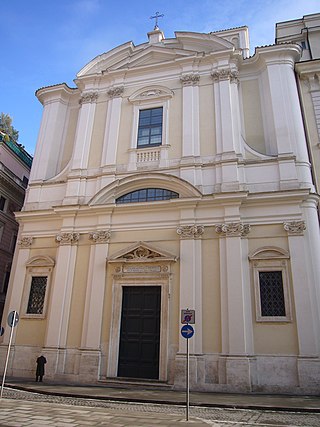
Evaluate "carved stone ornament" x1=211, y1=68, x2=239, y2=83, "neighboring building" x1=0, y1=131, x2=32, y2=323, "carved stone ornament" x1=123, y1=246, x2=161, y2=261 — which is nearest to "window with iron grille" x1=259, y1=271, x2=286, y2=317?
"carved stone ornament" x1=123, y1=246, x2=161, y2=261

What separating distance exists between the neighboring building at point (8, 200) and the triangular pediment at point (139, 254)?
9.48 meters

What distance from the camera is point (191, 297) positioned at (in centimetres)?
1303

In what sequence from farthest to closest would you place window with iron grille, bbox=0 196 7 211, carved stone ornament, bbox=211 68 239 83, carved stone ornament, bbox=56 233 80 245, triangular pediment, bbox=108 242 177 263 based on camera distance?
window with iron grille, bbox=0 196 7 211
carved stone ornament, bbox=211 68 239 83
carved stone ornament, bbox=56 233 80 245
triangular pediment, bbox=108 242 177 263

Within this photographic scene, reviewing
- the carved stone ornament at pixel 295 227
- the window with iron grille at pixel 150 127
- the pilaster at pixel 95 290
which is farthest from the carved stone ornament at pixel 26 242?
the carved stone ornament at pixel 295 227

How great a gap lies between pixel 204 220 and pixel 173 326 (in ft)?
13.7

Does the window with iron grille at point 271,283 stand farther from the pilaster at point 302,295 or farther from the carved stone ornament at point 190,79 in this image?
the carved stone ornament at point 190,79

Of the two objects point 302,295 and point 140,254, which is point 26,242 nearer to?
point 140,254

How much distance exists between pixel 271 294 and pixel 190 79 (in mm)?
10619

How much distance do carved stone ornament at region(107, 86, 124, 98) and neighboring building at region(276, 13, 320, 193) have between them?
8.58 m

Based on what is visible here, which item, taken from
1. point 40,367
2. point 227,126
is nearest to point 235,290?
point 227,126

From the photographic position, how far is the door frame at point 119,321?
A: 41.8 ft

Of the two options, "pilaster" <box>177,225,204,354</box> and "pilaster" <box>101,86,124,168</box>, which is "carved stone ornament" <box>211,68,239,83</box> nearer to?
"pilaster" <box>101,86,124,168</box>

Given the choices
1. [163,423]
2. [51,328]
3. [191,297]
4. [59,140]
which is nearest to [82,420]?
[163,423]

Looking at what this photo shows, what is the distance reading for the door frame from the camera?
41.8ft
